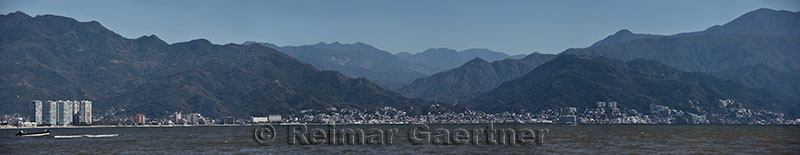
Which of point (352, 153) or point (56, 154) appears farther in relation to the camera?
point (56, 154)

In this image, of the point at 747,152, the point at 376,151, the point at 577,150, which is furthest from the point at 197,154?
the point at 747,152

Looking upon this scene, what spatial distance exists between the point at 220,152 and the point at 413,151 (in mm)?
28082

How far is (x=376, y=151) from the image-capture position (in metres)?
107

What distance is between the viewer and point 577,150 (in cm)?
10862

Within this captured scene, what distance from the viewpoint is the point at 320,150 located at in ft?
354

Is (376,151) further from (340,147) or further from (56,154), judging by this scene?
(56,154)

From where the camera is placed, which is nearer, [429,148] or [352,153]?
[352,153]

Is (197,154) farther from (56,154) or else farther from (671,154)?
(671,154)

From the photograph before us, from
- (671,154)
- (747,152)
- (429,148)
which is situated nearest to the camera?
(671,154)

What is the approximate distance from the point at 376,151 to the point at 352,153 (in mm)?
6268

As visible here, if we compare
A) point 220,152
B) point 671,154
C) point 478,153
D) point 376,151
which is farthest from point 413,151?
point 671,154

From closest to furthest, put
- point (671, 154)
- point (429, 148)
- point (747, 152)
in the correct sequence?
point (671, 154)
point (747, 152)
point (429, 148)

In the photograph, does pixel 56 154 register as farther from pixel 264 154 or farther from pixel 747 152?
pixel 747 152

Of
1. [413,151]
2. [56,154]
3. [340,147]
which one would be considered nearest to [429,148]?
[413,151]
